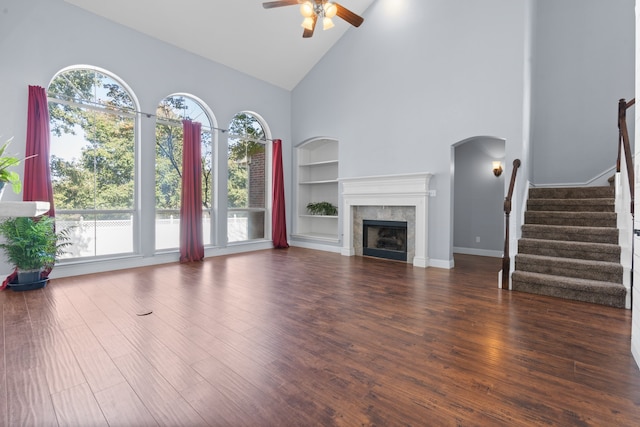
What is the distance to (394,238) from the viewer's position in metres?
6.10

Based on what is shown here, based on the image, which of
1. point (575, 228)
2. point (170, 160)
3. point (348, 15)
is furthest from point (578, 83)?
point (170, 160)

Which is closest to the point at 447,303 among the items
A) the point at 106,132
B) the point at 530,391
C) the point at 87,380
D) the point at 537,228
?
the point at 530,391

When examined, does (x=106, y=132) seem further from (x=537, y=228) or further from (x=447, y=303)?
(x=537, y=228)

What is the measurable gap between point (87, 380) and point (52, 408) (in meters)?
0.26

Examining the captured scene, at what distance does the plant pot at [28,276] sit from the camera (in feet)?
12.7

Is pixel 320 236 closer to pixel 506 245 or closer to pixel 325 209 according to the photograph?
pixel 325 209

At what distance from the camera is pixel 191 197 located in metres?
5.80

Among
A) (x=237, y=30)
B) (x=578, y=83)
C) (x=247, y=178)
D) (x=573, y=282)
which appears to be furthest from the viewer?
(x=247, y=178)

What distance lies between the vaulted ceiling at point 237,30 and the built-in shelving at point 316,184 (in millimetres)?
1797

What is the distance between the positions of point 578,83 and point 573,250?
372 cm

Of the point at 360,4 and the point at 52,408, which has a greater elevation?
the point at 360,4

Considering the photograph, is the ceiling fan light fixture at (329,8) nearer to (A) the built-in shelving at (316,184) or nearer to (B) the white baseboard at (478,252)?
(A) the built-in shelving at (316,184)

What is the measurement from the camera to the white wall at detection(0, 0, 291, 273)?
4102 mm

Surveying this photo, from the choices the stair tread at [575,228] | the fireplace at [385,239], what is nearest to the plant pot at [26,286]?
the fireplace at [385,239]
